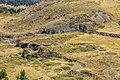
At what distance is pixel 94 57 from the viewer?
654ft

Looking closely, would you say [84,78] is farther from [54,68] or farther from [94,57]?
[94,57]

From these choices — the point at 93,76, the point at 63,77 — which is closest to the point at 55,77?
the point at 63,77

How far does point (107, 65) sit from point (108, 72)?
1315 cm

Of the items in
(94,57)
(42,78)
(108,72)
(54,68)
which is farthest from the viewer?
(94,57)

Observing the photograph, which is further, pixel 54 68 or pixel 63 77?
pixel 54 68

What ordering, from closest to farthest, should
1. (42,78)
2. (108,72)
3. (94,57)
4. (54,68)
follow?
(42,78)
(108,72)
(54,68)
(94,57)

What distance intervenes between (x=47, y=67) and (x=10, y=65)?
18.9 metres

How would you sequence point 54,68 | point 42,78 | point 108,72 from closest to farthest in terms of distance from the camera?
point 42,78
point 108,72
point 54,68

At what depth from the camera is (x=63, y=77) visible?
16050cm

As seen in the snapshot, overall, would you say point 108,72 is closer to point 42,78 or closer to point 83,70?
point 83,70

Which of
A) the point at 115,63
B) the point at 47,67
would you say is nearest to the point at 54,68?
the point at 47,67

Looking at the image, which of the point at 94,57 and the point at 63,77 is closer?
the point at 63,77

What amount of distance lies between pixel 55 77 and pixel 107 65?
113ft

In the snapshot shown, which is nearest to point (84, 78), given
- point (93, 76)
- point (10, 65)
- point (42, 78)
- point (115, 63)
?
point (93, 76)
